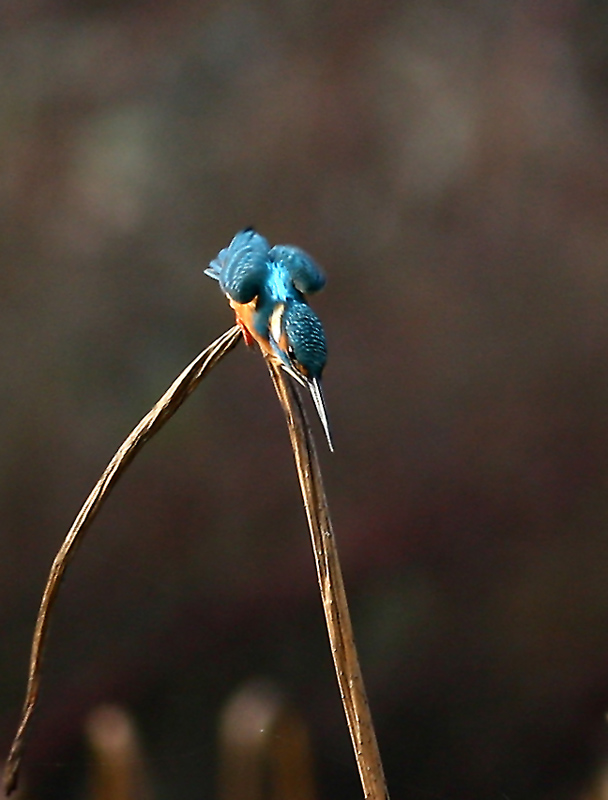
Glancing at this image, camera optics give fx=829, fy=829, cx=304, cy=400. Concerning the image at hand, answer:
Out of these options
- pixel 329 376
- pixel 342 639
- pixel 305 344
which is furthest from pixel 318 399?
pixel 329 376

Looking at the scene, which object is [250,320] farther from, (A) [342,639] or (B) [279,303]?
(A) [342,639]

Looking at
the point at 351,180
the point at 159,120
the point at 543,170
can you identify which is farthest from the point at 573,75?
the point at 159,120

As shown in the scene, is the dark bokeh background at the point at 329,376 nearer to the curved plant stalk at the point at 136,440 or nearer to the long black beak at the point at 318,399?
the curved plant stalk at the point at 136,440

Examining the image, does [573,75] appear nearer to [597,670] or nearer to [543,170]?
[543,170]

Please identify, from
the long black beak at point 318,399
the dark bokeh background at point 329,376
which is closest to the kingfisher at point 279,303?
the long black beak at point 318,399

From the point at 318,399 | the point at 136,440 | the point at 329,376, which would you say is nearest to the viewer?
the point at 318,399

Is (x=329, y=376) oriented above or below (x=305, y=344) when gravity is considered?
above
